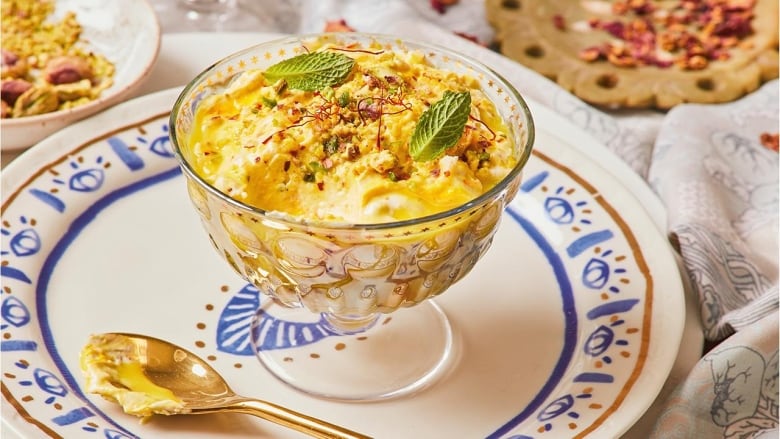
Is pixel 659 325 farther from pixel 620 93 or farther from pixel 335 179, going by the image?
pixel 620 93

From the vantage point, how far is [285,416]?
171 centimetres

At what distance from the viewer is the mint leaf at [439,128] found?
5.32 ft

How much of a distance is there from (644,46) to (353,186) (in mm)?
1945

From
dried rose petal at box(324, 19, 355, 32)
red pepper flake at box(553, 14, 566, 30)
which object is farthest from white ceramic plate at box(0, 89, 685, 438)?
red pepper flake at box(553, 14, 566, 30)

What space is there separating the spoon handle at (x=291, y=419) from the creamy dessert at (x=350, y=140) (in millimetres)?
390

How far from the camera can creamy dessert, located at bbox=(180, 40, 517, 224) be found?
5.22ft

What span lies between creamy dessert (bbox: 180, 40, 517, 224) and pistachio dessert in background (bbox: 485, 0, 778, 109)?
4.11 ft

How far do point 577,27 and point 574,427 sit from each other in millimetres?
1939

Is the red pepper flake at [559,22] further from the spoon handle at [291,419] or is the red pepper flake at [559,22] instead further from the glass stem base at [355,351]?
the spoon handle at [291,419]

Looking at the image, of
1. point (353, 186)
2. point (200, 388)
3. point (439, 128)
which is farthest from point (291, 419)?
point (439, 128)

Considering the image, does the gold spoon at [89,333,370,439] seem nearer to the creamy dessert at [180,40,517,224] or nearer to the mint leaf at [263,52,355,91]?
the creamy dessert at [180,40,517,224]

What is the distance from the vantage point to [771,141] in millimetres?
2803

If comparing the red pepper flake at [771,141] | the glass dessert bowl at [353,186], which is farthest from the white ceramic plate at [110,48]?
the red pepper flake at [771,141]

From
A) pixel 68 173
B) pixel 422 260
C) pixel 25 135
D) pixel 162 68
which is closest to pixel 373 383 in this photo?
pixel 422 260
